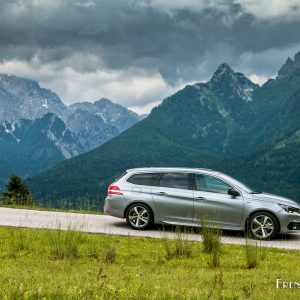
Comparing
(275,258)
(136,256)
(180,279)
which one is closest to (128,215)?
(136,256)

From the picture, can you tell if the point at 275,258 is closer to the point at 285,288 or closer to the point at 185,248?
the point at 185,248

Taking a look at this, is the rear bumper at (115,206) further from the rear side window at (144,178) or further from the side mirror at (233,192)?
the side mirror at (233,192)

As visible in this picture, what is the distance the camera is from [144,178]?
52.2 ft

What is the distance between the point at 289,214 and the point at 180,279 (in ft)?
21.8

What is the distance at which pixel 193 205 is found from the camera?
14.8 m

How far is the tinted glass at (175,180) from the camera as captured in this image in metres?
15.3

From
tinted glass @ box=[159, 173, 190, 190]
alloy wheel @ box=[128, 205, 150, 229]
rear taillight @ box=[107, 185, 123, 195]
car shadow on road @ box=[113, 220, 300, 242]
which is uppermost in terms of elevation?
tinted glass @ box=[159, 173, 190, 190]

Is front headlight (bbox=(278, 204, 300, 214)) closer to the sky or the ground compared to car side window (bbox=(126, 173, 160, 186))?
closer to the ground

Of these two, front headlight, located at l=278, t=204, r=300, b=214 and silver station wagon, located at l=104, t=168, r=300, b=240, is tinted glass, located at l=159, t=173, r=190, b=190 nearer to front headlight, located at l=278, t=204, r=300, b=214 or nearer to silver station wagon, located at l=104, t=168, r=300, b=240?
silver station wagon, located at l=104, t=168, r=300, b=240

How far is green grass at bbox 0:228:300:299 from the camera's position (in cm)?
697

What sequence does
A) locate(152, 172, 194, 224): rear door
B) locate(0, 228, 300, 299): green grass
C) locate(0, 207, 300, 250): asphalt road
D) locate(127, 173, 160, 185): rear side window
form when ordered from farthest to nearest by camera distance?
locate(127, 173, 160, 185): rear side window, locate(152, 172, 194, 224): rear door, locate(0, 207, 300, 250): asphalt road, locate(0, 228, 300, 299): green grass

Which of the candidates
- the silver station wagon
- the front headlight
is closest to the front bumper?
the silver station wagon

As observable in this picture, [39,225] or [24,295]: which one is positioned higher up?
[39,225]

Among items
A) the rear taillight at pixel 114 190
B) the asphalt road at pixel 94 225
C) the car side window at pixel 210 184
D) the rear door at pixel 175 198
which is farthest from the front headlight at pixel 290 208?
the rear taillight at pixel 114 190
